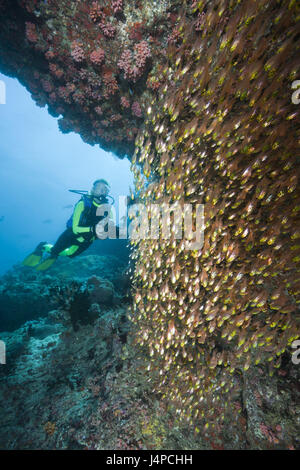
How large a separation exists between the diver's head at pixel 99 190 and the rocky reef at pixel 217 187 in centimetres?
262

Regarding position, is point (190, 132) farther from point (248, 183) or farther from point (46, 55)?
point (46, 55)

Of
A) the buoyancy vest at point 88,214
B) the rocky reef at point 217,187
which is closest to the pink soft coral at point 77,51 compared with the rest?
the rocky reef at point 217,187

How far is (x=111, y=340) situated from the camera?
5.77 m

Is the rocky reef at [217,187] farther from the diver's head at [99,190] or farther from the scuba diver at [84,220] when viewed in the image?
the scuba diver at [84,220]

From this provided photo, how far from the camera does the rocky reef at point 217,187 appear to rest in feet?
8.93

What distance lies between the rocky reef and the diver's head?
2620 millimetres

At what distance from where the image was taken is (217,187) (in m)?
3.38

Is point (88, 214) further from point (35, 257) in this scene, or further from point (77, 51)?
point (77, 51)

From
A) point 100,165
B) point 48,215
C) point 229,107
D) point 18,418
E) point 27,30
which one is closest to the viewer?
point 229,107

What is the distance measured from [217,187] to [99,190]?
15.0 ft

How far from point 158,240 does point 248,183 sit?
69.0 inches

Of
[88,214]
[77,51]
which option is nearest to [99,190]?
[88,214]

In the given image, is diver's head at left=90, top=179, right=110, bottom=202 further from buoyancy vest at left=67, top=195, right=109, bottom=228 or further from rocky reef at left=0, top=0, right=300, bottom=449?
rocky reef at left=0, top=0, right=300, bottom=449

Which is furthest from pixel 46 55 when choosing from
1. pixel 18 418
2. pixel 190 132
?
pixel 18 418
